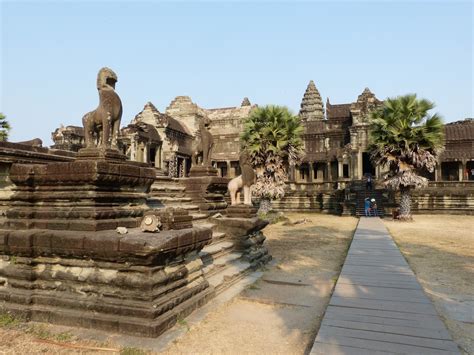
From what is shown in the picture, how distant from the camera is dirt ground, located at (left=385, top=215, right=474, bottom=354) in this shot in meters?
4.37

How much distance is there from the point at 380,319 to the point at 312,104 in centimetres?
4920

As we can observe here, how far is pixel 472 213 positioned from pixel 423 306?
23192 millimetres

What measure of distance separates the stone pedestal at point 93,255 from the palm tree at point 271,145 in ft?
50.2

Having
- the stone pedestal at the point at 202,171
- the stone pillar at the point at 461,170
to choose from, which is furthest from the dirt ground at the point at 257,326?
the stone pillar at the point at 461,170

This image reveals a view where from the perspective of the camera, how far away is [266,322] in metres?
4.36

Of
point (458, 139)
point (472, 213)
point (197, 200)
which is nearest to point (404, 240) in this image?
point (197, 200)

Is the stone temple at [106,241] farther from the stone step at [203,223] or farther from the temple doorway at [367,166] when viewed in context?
the temple doorway at [367,166]

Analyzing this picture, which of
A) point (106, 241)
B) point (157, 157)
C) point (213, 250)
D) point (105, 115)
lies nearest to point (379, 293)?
point (213, 250)

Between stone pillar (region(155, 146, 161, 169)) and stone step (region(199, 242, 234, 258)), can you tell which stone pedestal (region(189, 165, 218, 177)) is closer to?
stone step (region(199, 242, 234, 258))

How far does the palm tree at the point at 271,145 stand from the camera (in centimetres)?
2027

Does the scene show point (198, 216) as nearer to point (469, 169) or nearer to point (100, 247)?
point (100, 247)

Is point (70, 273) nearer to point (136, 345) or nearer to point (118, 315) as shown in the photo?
point (118, 315)

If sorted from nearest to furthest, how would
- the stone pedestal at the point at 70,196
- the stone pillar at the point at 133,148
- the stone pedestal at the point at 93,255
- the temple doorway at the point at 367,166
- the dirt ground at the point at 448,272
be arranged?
the stone pedestal at the point at 93,255, the dirt ground at the point at 448,272, the stone pedestal at the point at 70,196, the stone pillar at the point at 133,148, the temple doorway at the point at 367,166

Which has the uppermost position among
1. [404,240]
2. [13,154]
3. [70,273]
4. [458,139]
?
[458,139]
